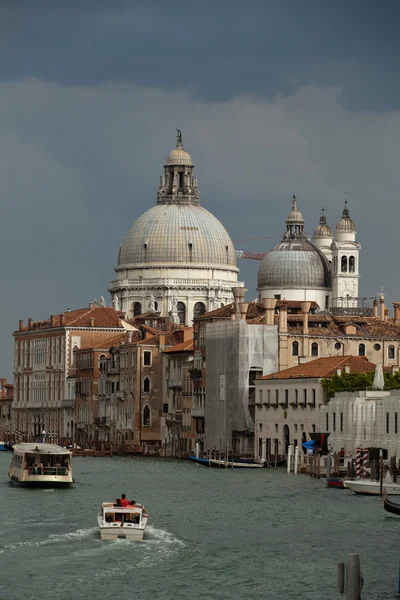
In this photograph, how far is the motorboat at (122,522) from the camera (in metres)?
47.2

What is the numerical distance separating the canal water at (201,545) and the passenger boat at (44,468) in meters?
0.78

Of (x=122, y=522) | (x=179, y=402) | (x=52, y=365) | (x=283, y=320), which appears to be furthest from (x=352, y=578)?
(x=52, y=365)

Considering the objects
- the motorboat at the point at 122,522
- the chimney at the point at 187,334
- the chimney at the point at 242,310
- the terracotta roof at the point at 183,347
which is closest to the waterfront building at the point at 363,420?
the chimney at the point at 242,310

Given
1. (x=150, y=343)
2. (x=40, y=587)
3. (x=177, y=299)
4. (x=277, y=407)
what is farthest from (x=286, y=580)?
(x=177, y=299)

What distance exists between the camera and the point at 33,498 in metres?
61.3

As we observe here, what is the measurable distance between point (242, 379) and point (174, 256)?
55.3m

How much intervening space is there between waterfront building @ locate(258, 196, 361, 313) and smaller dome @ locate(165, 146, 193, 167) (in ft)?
47.2

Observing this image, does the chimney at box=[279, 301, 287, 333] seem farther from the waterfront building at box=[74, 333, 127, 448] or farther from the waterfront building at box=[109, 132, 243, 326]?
the waterfront building at box=[109, 132, 243, 326]

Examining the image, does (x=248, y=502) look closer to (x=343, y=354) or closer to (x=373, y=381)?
(x=373, y=381)

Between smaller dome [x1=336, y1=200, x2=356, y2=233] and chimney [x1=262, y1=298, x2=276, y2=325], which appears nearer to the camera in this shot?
chimney [x1=262, y1=298, x2=276, y2=325]

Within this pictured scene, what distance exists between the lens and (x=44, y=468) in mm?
66938

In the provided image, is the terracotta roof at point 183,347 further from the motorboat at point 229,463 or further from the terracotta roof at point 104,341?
the motorboat at point 229,463

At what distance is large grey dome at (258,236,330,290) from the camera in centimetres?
14050

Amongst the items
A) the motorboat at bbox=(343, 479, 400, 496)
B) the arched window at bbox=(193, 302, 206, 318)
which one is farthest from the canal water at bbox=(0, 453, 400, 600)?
the arched window at bbox=(193, 302, 206, 318)
